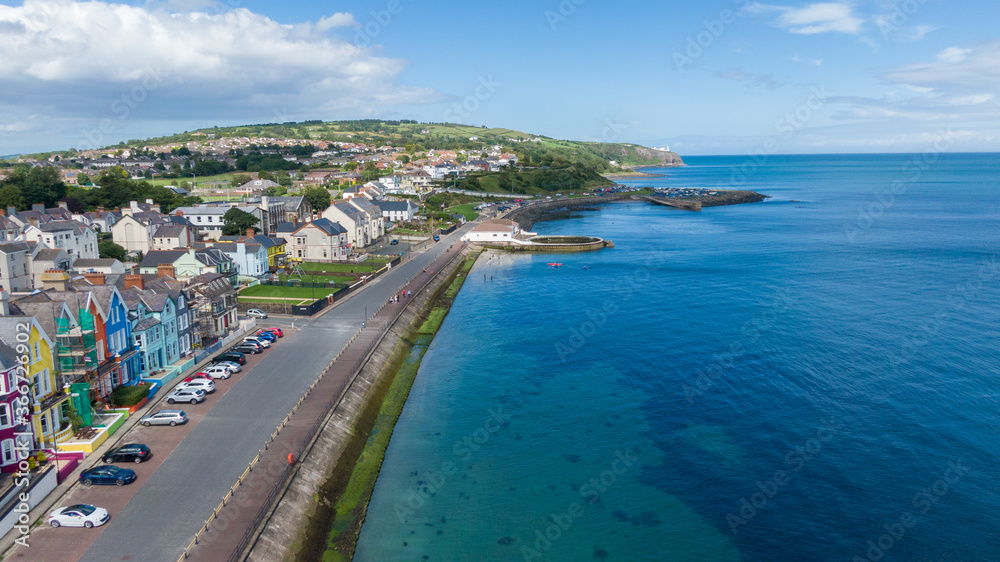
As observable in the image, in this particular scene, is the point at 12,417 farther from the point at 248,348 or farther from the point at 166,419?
the point at 248,348

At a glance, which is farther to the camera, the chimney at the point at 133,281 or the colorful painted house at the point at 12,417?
the chimney at the point at 133,281

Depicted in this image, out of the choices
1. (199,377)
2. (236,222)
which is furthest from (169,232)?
(199,377)

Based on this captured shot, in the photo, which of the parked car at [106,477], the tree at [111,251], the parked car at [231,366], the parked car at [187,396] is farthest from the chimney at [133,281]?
the tree at [111,251]

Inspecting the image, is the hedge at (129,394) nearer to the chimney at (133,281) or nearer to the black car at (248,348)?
the black car at (248,348)

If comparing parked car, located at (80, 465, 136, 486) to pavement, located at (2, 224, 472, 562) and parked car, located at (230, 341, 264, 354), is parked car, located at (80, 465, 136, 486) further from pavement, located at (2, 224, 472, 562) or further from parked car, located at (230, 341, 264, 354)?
parked car, located at (230, 341, 264, 354)

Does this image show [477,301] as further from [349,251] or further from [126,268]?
[126,268]

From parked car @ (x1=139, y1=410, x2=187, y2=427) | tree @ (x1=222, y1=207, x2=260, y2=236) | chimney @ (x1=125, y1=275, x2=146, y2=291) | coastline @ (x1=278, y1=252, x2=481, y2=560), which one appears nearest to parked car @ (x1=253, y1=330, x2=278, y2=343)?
coastline @ (x1=278, y1=252, x2=481, y2=560)

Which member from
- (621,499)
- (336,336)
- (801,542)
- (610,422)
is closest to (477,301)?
(336,336)
